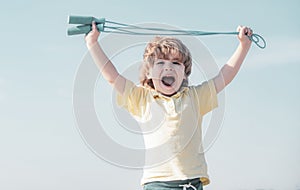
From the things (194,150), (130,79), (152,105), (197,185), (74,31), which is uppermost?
(74,31)

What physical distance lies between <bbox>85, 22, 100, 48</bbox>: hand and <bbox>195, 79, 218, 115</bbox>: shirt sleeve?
26.7 inches

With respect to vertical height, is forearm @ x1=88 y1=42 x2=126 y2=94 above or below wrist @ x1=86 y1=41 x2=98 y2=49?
below

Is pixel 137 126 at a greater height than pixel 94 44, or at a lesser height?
lesser

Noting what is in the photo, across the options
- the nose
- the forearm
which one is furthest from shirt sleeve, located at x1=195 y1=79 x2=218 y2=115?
the forearm

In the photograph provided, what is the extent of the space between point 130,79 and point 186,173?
67 cm

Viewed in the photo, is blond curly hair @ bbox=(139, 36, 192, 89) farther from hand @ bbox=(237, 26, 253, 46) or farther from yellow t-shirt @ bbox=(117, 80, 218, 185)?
hand @ bbox=(237, 26, 253, 46)

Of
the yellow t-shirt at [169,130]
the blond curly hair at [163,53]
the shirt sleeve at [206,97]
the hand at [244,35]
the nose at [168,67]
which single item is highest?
the hand at [244,35]

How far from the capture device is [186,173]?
2781 millimetres

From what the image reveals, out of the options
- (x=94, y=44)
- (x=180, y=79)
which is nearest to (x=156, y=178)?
(x=180, y=79)

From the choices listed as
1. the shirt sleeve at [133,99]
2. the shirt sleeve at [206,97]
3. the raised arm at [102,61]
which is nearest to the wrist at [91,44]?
the raised arm at [102,61]

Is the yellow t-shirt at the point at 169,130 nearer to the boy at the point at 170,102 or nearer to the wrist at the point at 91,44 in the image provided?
the boy at the point at 170,102

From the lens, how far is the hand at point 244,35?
305 cm

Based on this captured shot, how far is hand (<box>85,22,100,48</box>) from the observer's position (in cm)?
288

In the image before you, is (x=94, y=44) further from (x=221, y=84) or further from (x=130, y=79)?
(x=221, y=84)
